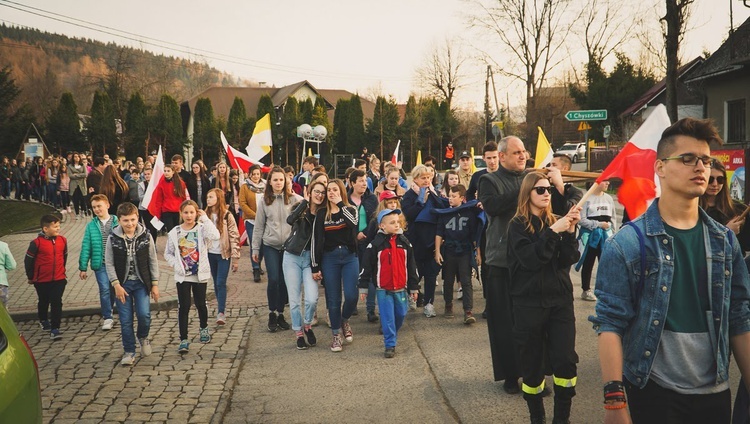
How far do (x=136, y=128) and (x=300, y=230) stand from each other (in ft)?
141

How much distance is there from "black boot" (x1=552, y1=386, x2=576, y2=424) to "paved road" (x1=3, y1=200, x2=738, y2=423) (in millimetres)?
283

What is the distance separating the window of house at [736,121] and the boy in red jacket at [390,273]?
21732 millimetres

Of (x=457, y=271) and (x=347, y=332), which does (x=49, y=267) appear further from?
(x=457, y=271)

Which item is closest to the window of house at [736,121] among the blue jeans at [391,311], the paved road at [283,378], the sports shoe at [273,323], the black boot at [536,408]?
the paved road at [283,378]

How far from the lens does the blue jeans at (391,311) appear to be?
6.89 metres

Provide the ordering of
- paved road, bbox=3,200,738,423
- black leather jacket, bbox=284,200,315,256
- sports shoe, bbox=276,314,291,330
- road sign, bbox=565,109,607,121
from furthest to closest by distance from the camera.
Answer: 1. road sign, bbox=565,109,607,121
2. sports shoe, bbox=276,314,291,330
3. black leather jacket, bbox=284,200,315,256
4. paved road, bbox=3,200,738,423

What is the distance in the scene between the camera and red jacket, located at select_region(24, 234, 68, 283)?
7.91m

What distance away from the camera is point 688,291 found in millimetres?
2787

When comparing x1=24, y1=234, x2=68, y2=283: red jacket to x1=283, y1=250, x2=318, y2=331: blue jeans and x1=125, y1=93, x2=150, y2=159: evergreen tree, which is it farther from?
x1=125, y1=93, x2=150, y2=159: evergreen tree

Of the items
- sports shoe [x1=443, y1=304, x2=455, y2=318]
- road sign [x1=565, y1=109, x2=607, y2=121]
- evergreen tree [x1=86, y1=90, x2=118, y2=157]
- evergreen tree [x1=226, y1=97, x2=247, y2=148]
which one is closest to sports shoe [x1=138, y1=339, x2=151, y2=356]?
sports shoe [x1=443, y1=304, x2=455, y2=318]

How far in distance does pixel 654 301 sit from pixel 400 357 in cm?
431

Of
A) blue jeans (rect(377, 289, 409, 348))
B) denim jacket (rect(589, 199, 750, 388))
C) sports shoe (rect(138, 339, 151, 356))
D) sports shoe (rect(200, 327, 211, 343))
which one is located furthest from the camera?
sports shoe (rect(200, 327, 211, 343))

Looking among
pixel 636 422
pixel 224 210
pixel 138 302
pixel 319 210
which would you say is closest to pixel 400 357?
pixel 319 210

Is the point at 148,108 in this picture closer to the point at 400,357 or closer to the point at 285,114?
the point at 285,114
